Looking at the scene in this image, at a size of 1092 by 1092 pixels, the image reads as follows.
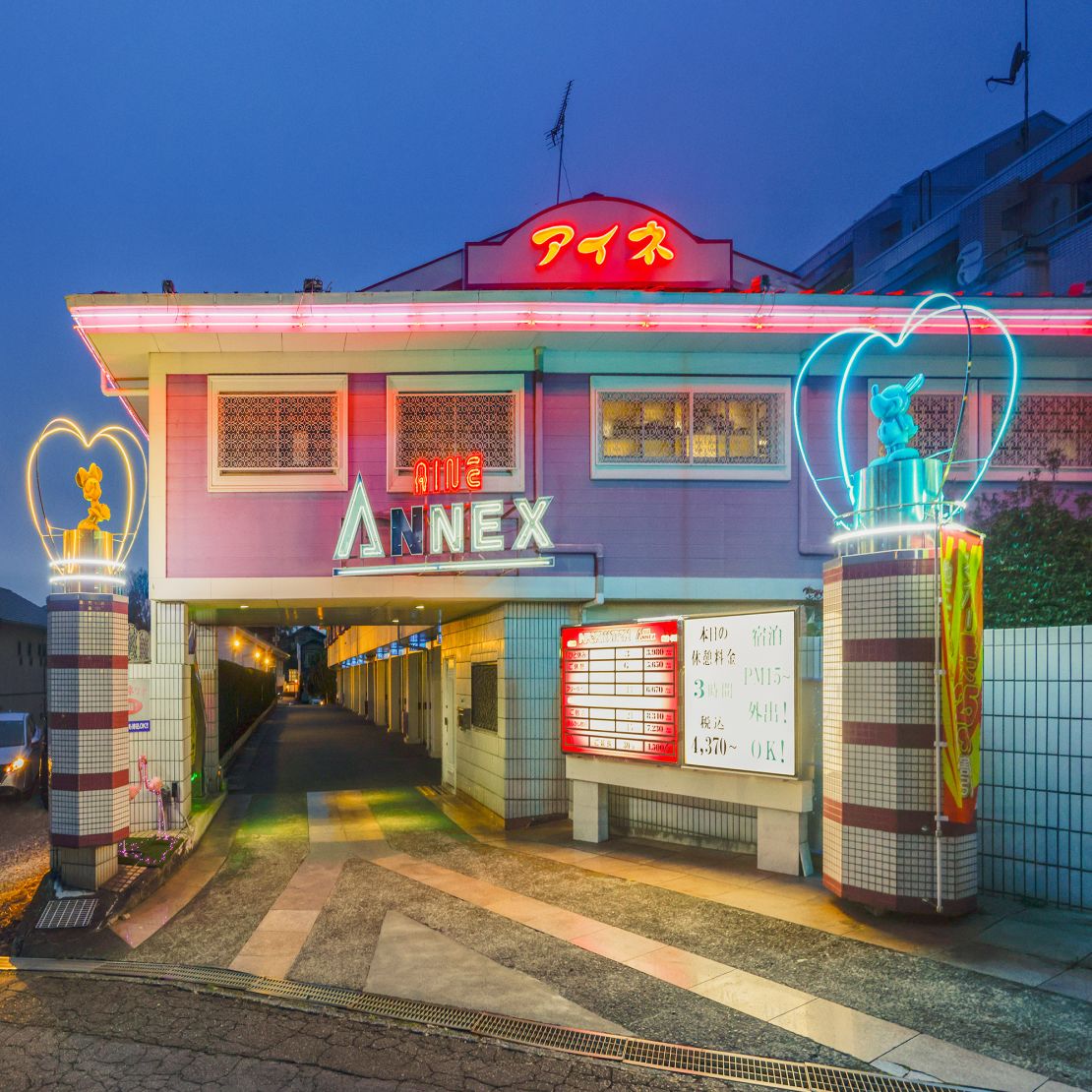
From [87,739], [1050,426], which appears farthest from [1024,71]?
[87,739]

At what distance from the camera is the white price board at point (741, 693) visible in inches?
388

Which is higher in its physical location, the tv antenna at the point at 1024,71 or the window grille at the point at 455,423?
the tv antenna at the point at 1024,71

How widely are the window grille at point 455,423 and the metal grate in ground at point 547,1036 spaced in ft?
26.4

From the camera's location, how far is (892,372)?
1423 cm

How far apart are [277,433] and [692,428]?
629 cm

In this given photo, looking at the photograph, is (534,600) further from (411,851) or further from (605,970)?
(605,970)

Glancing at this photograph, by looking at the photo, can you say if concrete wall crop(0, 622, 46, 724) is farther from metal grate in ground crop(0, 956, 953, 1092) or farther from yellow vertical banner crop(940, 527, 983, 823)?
yellow vertical banner crop(940, 527, 983, 823)

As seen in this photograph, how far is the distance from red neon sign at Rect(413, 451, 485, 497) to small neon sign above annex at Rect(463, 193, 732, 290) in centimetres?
333

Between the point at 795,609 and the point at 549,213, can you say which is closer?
the point at 795,609

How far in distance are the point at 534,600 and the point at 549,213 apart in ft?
20.3

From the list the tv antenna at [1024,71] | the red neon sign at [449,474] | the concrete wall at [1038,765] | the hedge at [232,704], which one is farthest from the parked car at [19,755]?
the tv antenna at [1024,71]

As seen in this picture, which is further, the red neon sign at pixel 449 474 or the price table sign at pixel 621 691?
the red neon sign at pixel 449 474

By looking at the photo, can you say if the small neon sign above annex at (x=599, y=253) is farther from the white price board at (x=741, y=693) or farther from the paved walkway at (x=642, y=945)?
the paved walkway at (x=642, y=945)

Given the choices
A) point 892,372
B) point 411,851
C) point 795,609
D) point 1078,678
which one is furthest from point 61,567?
point 892,372
